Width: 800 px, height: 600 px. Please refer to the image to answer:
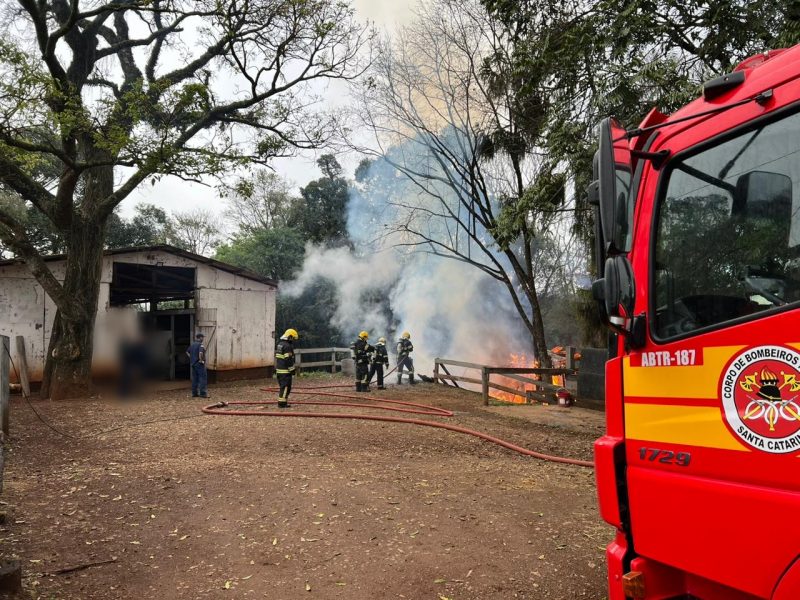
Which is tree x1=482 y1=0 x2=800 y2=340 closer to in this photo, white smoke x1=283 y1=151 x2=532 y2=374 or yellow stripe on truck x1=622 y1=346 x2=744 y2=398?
yellow stripe on truck x1=622 y1=346 x2=744 y2=398

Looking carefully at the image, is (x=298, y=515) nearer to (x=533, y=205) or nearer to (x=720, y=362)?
(x=720, y=362)

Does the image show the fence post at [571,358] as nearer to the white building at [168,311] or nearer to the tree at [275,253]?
the white building at [168,311]

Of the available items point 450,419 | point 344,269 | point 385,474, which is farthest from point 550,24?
point 344,269

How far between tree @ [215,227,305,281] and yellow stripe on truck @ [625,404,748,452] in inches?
1035

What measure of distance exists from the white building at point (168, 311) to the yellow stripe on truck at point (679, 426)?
37.0 feet

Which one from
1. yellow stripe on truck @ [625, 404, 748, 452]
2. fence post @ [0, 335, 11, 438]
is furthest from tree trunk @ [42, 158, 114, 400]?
yellow stripe on truck @ [625, 404, 748, 452]

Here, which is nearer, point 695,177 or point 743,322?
point 743,322

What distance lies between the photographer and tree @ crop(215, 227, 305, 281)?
90.7ft

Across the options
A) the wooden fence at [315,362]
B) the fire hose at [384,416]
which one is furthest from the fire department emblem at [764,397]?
the wooden fence at [315,362]

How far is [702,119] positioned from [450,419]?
28.9ft

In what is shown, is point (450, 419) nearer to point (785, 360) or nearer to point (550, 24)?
point (550, 24)

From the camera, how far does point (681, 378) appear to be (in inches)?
86.7

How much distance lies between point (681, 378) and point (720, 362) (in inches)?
6.7

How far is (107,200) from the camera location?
45.5 ft
